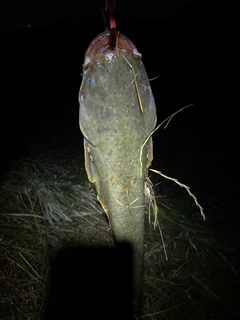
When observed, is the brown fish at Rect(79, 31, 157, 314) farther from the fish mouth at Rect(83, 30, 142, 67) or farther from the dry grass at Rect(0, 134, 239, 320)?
the dry grass at Rect(0, 134, 239, 320)

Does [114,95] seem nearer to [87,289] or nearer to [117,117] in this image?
[117,117]

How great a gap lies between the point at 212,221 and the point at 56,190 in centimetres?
121

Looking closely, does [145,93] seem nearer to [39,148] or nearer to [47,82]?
[39,148]

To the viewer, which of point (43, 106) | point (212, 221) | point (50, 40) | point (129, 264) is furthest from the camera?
point (50, 40)

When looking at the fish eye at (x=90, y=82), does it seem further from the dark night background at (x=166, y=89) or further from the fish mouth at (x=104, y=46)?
the dark night background at (x=166, y=89)

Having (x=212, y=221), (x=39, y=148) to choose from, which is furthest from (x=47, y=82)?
(x=212, y=221)

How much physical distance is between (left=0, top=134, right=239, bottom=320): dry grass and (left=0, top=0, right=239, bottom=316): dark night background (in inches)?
10.2

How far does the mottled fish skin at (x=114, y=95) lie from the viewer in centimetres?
86

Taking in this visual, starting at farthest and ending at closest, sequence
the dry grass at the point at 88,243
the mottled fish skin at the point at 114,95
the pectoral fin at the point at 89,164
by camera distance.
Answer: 1. the dry grass at the point at 88,243
2. the pectoral fin at the point at 89,164
3. the mottled fish skin at the point at 114,95

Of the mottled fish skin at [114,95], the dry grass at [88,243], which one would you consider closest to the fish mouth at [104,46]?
the mottled fish skin at [114,95]

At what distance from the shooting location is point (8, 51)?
550cm

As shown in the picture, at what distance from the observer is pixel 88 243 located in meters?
1.93

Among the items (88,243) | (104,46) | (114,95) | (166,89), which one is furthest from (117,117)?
(166,89)

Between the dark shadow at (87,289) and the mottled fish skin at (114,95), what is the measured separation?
751 mm
